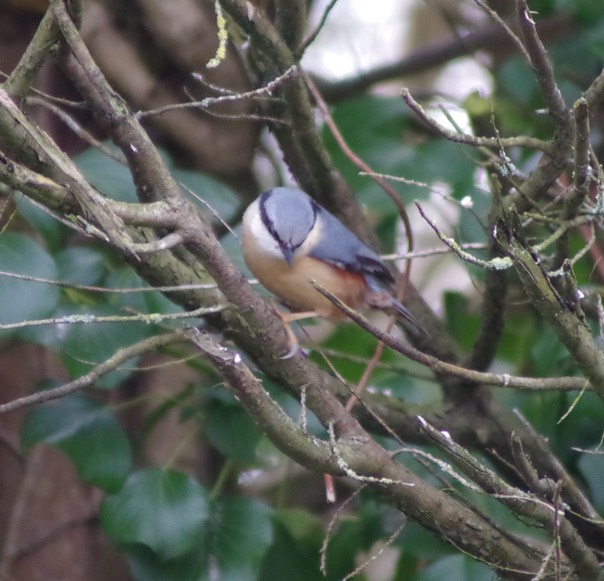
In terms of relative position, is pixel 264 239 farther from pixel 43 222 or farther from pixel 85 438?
pixel 85 438

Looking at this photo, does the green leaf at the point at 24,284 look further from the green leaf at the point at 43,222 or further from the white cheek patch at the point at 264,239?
the white cheek patch at the point at 264,239

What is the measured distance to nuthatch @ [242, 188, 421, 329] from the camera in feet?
7.11

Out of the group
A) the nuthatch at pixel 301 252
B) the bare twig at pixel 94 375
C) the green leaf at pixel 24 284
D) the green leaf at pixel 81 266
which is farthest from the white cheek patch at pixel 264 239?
the bare twig at pixel 94 375

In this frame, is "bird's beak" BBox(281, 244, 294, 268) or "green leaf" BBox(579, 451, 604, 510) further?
"bird's beak" BBox(281, 244, 294, 268)

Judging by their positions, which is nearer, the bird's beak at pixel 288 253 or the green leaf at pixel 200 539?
the green leaf at pixel 200 539

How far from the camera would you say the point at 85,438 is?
2117 mm

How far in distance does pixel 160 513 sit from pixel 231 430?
10.9 inches

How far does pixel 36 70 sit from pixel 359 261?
105cm

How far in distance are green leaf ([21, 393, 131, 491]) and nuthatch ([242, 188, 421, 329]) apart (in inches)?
19.8

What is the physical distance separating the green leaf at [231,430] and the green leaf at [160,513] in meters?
0.14

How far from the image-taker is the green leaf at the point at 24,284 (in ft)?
5.86

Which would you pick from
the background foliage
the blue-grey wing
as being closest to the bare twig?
the background foliage

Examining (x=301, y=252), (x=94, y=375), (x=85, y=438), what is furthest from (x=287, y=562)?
(x=94, y=375)

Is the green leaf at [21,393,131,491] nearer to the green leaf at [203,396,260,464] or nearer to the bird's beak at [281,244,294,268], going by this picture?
the green leaf at [203,396,260,464]
